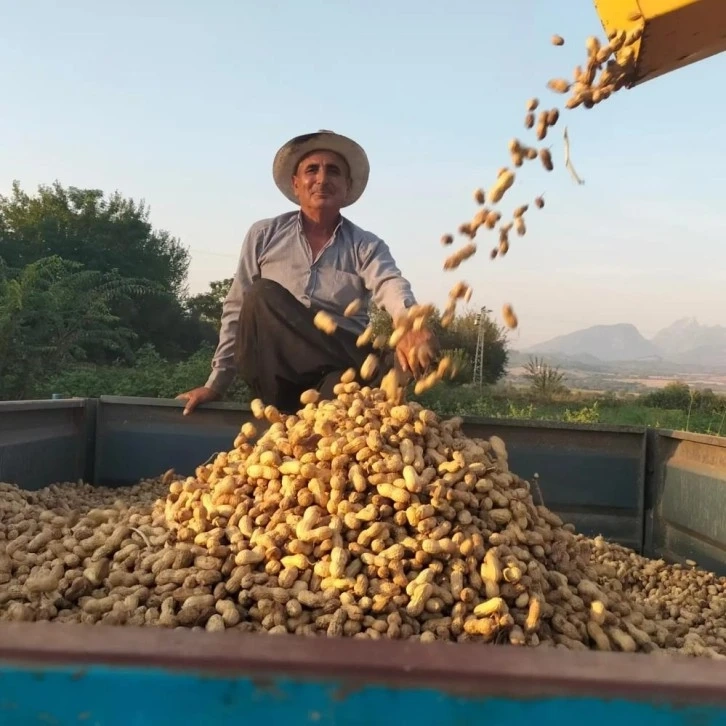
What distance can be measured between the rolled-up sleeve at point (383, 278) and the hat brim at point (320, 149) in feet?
1.09

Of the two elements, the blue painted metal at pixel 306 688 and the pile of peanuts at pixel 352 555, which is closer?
the blue painted metal at pixel 306 688

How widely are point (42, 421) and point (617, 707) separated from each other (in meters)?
2.41

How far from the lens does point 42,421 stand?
8.79 feet

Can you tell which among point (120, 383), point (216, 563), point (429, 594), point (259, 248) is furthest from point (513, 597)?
point (120, 383)

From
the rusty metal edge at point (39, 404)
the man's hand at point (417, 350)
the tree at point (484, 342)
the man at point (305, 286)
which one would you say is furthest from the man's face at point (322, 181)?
the tree at point (484, 342)

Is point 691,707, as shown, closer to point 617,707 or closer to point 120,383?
point 617,707

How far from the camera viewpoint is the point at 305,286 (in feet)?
10.3

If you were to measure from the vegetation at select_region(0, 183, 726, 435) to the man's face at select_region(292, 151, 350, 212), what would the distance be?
0.66 metres

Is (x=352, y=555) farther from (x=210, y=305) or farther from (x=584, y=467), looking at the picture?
(x=210, y=305)

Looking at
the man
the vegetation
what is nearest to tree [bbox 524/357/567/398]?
the vegetation

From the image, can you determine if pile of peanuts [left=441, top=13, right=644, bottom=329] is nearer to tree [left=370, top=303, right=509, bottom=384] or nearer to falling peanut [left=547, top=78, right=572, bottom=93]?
falling peanut [left=547, top=78, right=572, bottom=93]

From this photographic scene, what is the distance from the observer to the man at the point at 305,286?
2.94 m

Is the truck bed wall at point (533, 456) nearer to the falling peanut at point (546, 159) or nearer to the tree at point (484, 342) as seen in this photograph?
the falling peanut at point (546, 159)

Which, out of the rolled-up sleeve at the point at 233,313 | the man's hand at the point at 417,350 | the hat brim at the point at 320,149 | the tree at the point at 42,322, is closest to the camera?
the man's hand at the point at 417,350
